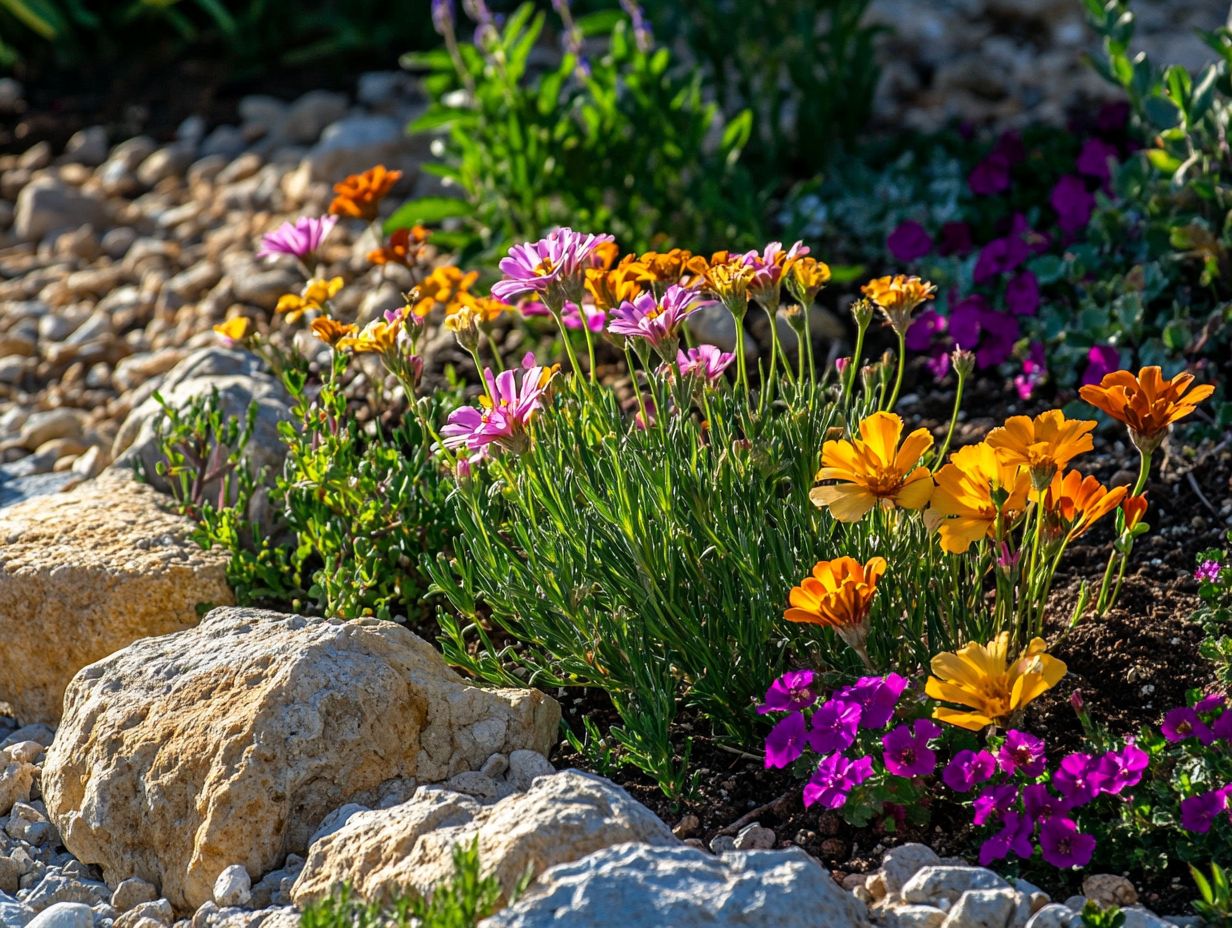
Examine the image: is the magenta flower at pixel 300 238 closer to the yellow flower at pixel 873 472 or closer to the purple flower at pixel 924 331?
the yellow flower at pixel 873 472

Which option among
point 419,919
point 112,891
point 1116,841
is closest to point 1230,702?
point 1116,841

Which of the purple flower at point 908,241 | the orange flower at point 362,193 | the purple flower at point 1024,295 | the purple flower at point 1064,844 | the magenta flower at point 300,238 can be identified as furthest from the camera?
the purple flower at point 908,241

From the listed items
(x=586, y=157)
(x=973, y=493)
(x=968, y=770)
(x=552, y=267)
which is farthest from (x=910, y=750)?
(x=586, y=157)

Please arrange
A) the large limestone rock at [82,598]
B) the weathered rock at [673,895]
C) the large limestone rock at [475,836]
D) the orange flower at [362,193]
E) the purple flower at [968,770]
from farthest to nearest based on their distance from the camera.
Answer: the orange flower at [362,193] < the large limestone rock at [82,598] < the purple flower at [968,770] < the large limestone rock at [475,836] < the weathered rock at [673,895]

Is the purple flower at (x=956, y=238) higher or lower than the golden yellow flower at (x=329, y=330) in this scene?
lower

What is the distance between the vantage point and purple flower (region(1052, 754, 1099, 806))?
2.42m

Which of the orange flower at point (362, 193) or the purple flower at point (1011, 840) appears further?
the orange flower at point (362, 193)

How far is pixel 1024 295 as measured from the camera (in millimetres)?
4137

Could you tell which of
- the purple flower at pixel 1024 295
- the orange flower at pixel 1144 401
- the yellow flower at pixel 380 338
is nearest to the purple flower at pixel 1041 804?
the orange flower at pixel 1144 401

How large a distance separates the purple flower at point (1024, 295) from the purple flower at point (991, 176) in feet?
1.74

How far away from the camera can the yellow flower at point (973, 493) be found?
8.26 feet

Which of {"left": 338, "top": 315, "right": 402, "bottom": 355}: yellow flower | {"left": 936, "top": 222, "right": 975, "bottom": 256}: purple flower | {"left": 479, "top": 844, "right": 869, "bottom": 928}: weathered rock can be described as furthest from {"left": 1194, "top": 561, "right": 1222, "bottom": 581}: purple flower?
{"left": 936, "top": 222, "right": 975, "bottom": 256}: purple flower

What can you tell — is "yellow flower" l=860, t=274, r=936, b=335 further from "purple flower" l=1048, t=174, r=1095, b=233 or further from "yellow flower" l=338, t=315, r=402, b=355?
"purple flower" l=1048, t=174, r=1095, b=233

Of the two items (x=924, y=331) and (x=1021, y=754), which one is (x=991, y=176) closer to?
(x=924, y=331)
